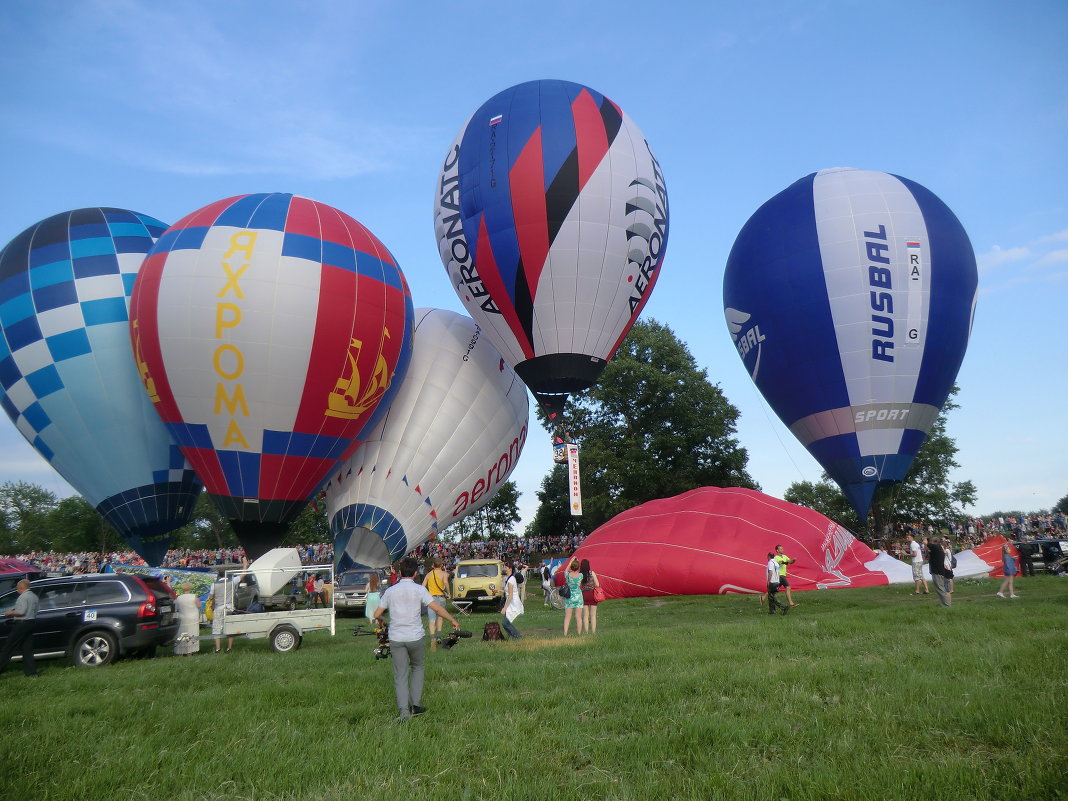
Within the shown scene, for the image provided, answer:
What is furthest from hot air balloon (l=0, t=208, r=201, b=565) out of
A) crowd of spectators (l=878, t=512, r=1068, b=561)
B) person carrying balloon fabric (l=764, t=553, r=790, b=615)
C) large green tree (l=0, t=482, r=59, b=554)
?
large green tree (l=0, t=482, r=59, b=554)

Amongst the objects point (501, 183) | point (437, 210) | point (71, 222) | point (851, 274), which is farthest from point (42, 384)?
point (851, 274)

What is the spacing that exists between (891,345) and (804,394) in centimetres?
340

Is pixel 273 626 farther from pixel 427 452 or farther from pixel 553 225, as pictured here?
pixel 553 225

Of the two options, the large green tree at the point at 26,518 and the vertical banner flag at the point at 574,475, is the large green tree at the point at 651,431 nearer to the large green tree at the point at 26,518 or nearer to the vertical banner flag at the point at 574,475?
the vertical banner flag at the point at 574,475

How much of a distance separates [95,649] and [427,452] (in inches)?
585

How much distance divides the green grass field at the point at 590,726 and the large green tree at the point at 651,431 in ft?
103

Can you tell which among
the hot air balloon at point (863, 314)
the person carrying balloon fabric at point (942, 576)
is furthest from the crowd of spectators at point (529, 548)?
the person carrying balloon fabric at point (942, 576)

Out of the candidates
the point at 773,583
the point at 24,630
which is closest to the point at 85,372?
the point at 24,630

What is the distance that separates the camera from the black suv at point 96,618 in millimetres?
11297

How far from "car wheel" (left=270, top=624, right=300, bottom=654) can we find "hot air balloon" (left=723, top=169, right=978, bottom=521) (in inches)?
796

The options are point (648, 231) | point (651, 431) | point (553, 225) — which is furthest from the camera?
point (651, 431)

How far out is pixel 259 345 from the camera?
20.8 metres

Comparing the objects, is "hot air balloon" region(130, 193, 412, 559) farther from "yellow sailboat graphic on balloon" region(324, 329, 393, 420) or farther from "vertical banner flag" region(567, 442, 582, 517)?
"vertical banner flag" region(567, 442, 582, 517)

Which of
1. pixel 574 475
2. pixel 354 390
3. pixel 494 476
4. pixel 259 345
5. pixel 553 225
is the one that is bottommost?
pixel 574 475
